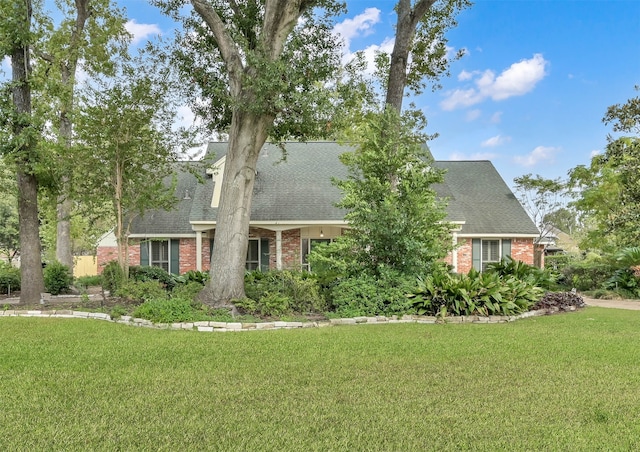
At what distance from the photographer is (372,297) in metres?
8.77

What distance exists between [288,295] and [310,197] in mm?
8477

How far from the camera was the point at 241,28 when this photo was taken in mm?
10656

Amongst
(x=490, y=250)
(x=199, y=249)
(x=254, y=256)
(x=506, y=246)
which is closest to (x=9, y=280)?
(x=199, y=249)

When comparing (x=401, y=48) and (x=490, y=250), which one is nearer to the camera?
(x=401, y=48)

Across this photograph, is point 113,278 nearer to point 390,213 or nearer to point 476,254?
point 390,213

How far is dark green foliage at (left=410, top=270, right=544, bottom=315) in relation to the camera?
8.78m

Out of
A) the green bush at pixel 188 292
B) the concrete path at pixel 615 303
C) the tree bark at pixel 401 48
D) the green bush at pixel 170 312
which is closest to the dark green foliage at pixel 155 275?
the green bush at pixel 188 292

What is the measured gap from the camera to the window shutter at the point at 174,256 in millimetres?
17734

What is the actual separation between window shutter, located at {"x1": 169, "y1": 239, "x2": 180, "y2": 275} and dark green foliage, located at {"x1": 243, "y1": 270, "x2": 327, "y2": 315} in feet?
27.9

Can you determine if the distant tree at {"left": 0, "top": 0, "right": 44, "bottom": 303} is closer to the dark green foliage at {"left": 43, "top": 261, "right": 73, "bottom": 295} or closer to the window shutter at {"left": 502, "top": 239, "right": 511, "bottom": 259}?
the dark green foliage at {"left": 43, "top": 261, "right": 73, "bottom": 295}

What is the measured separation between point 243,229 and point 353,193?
2448 mm

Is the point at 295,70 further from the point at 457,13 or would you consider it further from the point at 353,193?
the point at 457,13

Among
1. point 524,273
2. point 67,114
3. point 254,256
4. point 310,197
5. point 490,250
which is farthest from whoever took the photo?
point 490,250

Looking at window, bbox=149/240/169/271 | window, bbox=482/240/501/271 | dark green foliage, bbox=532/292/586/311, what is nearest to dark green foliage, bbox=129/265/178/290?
window, bbox=149/240/169/271
